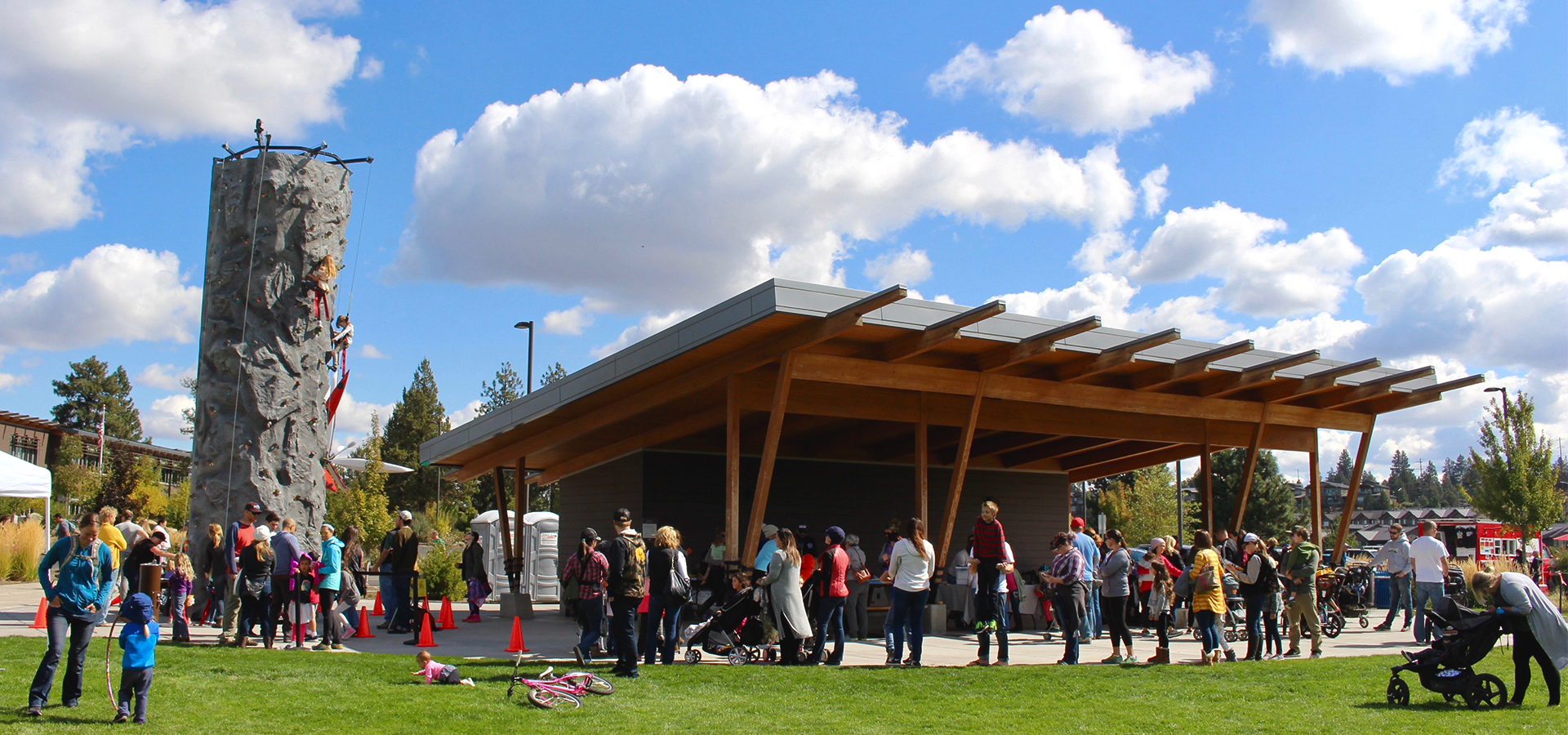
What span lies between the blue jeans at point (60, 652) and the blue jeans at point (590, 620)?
350 centimetres

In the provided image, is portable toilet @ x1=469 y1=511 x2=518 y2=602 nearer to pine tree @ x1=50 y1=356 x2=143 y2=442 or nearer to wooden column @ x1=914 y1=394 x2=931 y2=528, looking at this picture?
wooden column @ x1=914 y1=394 x2=931 y2=528

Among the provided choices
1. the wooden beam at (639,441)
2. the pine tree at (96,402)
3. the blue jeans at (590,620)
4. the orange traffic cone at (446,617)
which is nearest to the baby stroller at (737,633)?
the blue jeans at (590,620)

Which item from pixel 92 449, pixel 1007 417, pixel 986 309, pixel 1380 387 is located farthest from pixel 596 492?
pixel 92 449

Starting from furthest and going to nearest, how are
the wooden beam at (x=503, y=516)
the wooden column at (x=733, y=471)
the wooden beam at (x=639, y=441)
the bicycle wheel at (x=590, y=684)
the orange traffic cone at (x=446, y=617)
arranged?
the wooden beam at (x=503, y=516) < the wooden beam at (x=639, y=441) < the orange traffic cone at (x=446, y=617) < the wooden column at (x=733, y=471) < the bicycle wheel at (x=590, y=684)

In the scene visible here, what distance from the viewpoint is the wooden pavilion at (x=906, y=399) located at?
1193cm

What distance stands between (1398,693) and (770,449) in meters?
6.67

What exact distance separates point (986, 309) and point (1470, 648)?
199 inches

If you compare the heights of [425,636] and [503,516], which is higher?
[503,516]

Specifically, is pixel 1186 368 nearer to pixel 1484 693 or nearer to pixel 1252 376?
pixel 1252 376

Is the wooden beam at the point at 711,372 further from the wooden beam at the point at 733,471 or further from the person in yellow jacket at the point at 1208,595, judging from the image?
the person in yellow jacket at the point at 1208,595

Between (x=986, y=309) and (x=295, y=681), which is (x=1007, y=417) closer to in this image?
(x=986, y=309)

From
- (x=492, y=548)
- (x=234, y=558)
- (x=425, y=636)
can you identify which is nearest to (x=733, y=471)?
(x=425, y=636)

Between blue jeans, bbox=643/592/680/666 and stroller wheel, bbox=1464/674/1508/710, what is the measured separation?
237 inches

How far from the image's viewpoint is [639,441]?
59.1 feet
